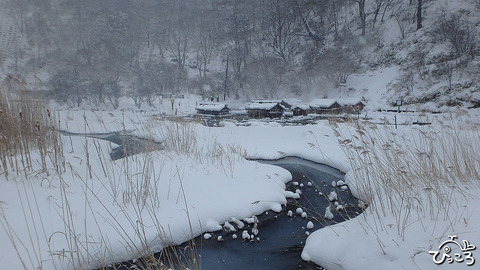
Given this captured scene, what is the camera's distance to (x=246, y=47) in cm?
3369

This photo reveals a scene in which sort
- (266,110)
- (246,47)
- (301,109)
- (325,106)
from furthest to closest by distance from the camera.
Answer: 1. (246,47)
2. (266,110)
3. (301,109)
4. (325,106)

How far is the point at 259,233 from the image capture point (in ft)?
11.5

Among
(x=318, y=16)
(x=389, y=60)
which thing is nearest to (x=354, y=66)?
(x=389, y=60)

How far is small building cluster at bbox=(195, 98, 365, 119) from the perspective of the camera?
768 inches

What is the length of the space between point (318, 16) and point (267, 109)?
867 inches

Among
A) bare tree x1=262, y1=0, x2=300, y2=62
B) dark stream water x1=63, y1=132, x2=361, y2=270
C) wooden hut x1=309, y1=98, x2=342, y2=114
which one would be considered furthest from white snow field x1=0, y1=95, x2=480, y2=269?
bare tree x1=262, y1=0, x2=300, y2=62

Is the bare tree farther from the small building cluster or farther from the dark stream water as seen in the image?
the dark stream water

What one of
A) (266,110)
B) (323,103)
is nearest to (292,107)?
(266,110)

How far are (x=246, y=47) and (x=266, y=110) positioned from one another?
16.7m

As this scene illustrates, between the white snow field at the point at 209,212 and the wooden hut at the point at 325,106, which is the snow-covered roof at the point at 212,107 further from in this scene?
the white snow field at the point at 209,212

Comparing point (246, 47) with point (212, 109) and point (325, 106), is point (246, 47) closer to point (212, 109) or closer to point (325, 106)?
point (212, 109)

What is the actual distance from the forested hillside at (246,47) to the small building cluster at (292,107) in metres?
3.51

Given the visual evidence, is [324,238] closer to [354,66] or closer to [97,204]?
[97,204]

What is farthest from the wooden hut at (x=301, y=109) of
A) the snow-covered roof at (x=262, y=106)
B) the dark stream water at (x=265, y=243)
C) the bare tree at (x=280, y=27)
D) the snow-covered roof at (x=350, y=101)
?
the dark stream water at (x=265, y=243)
